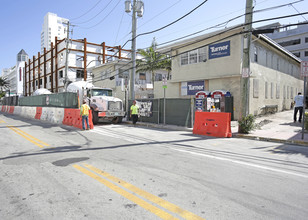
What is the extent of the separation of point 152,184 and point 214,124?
22.7 feet

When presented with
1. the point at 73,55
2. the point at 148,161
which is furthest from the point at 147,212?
the point at 73,55

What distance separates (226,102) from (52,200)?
14.9 m

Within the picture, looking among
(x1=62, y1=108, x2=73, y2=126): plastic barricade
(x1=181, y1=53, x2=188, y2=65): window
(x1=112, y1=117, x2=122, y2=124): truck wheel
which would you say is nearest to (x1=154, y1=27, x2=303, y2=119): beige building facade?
(x1=181, y1=53, x2=188, y2=65): window

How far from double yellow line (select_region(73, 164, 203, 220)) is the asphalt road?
0.04 feet

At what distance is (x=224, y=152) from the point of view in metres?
6.75

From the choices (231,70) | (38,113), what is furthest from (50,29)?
(231,70)

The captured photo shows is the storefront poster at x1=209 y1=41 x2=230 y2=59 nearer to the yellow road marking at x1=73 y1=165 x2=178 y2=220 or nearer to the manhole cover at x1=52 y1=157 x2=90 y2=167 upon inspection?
the manhole cover at x1=52 y1=157 x2=90 y2=167

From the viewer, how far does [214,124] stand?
33.5 ft

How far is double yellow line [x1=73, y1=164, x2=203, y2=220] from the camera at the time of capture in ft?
9.55

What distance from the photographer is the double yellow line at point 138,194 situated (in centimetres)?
291

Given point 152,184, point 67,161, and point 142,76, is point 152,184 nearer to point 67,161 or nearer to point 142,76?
point 67,161

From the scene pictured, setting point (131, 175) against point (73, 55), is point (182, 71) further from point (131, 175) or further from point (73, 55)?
point (73, 55)

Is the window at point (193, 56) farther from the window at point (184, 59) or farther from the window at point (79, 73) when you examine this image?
the window at point (79, 73)

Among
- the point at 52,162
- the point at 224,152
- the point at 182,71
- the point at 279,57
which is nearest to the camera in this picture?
the point at 52,162
